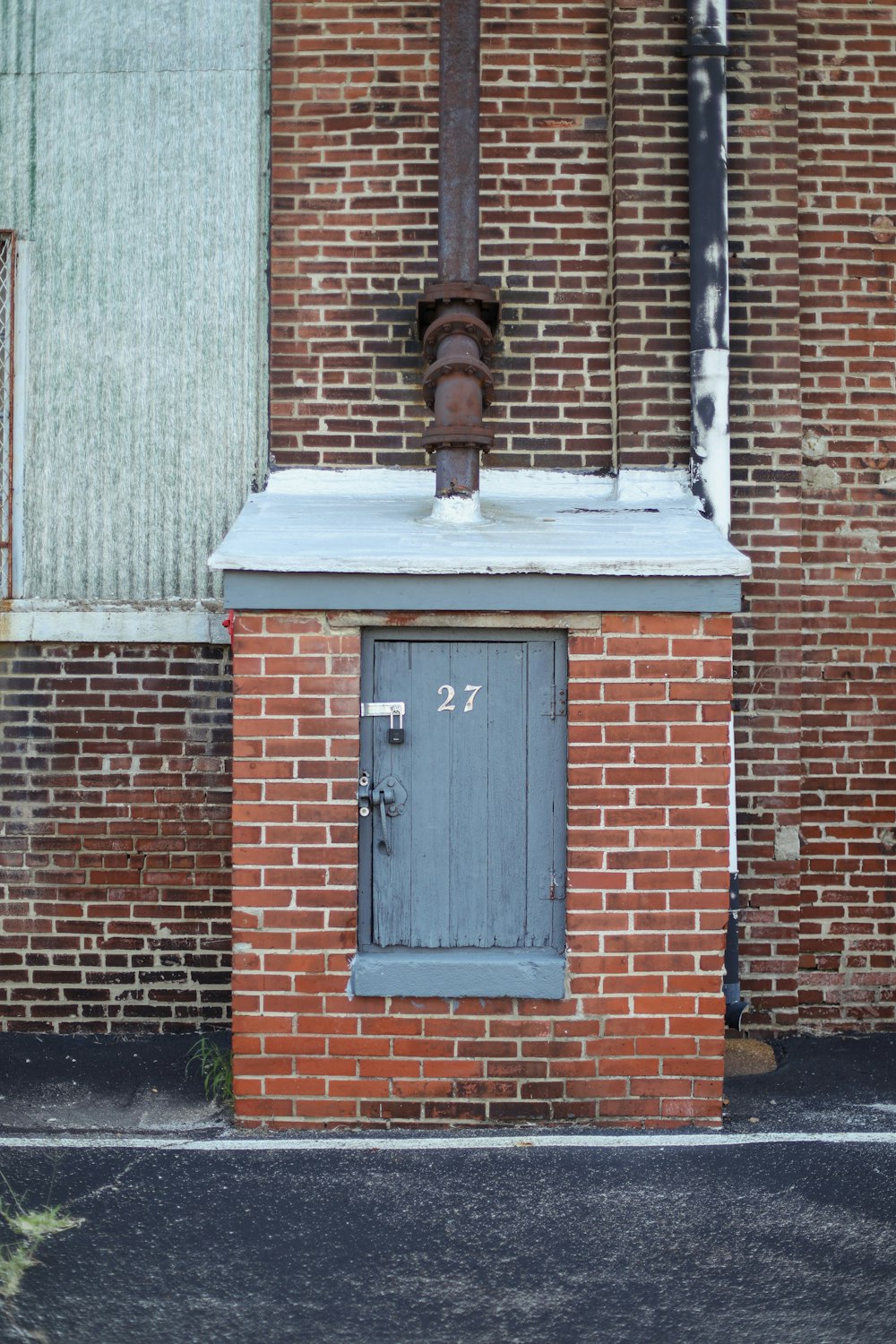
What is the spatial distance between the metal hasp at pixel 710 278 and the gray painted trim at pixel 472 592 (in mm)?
1079

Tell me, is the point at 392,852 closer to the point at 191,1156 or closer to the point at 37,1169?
the point at 191,1156

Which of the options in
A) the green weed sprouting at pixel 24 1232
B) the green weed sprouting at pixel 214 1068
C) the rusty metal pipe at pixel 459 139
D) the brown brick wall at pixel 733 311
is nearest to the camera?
the green weed sprouting at pixel 24 1232

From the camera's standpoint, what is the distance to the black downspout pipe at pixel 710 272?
210 inches

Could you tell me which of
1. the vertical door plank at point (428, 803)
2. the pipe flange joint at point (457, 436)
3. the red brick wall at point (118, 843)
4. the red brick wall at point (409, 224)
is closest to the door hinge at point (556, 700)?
the vertical door plank at point (428, 803)

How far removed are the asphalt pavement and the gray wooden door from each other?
76cm

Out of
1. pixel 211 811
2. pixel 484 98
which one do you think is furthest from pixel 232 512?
pixel 484 98

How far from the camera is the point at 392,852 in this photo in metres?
4.50

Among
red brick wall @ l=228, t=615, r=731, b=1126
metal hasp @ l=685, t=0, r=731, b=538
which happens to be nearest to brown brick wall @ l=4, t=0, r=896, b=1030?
metal hasp @ l=685, t=0, r=731, b=538

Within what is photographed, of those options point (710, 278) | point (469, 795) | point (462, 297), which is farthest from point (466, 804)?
point (710, 278)

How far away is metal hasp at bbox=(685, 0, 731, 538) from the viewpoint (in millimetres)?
5336

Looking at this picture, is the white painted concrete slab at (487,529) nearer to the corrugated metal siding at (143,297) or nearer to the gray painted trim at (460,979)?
the corrugated metal siding at (143,297)

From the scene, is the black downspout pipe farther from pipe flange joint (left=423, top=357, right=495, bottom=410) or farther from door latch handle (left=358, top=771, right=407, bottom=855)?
door latch handle (left=358, top=771, right=407, bottom=855)

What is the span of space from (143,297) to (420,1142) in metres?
3.95

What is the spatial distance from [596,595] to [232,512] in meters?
2.03
